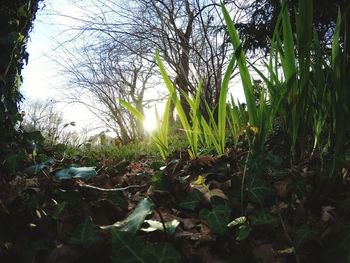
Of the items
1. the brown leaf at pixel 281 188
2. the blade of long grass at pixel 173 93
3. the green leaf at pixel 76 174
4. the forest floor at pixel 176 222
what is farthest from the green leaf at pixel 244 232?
the blade of long grass at pixel 173 93

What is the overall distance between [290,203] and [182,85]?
5.66 m

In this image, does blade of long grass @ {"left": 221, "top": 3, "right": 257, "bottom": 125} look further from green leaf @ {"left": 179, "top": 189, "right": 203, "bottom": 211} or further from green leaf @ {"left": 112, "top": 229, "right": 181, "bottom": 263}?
green leaf @ {"left": 112, "top": 229, "right": 181, "bottom": 263}

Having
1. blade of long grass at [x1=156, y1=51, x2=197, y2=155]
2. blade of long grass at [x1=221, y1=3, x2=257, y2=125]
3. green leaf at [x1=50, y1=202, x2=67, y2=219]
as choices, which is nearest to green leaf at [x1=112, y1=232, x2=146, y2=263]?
green leaf at [x1=50, y1=202, x2=67, y2=219]

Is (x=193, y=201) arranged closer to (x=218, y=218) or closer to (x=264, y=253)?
(x=218, y=218)

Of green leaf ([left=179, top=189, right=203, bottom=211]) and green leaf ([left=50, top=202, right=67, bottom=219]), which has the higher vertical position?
green leaf ([left=50, top=202, right=67, bottom=219])

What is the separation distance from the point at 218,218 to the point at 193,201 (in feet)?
0.42

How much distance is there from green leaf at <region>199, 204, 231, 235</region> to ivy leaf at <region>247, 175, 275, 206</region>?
0.10m

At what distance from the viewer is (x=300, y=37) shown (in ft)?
2.35

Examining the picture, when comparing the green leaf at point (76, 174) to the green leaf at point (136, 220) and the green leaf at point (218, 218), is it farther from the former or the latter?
the green leaf at point (218, 218)

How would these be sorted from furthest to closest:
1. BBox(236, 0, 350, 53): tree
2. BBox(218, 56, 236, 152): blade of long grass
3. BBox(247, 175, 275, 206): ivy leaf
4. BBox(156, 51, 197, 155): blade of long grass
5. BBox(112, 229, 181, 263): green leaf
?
BBox(236, 0, 350, 53): tree, BBox(156, 51, 197, 155): blade of long grass, BBox(218, 56, 236, 152): blade of long grass, BBox(247, 175, 275, 206): ivy leaf, BBox(112, 229, 181, 263): green leaf

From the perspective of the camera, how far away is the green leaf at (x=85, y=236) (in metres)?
0.49

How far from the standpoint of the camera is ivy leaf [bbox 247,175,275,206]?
25.7 inches

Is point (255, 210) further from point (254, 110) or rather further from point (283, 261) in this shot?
point (254, 110)

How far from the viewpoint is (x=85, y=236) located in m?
0.49
